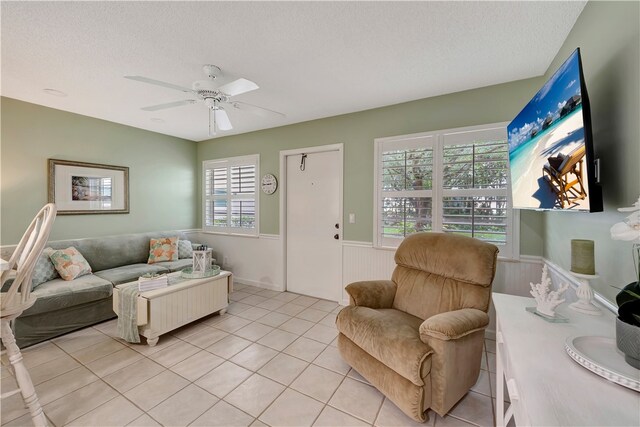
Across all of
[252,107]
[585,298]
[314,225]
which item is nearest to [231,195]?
[314,225]

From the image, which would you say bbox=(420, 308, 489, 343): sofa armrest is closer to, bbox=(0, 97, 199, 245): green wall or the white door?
the white door

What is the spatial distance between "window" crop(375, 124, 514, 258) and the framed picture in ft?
→ 12.0

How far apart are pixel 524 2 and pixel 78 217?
4926 millimetres

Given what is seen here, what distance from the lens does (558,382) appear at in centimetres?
76

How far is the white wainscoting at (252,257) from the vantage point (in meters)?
3.97

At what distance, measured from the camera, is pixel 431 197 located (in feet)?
9.17

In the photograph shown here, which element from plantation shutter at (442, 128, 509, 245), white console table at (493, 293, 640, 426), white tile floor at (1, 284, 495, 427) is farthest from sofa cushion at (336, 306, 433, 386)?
plantation shutter at (442, 128, 509, 245)

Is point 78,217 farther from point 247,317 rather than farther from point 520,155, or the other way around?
point 520,155

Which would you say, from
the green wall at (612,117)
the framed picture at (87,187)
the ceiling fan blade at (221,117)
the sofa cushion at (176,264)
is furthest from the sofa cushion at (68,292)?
the green wall at (612,117)

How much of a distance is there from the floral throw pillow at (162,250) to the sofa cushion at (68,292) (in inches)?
31.3

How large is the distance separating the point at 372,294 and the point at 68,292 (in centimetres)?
293

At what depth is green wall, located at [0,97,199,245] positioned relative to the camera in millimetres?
2881

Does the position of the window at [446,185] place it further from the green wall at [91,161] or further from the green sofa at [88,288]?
the green wall at [91,161]

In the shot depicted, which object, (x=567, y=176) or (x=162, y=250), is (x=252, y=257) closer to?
(x=162, y=250)
